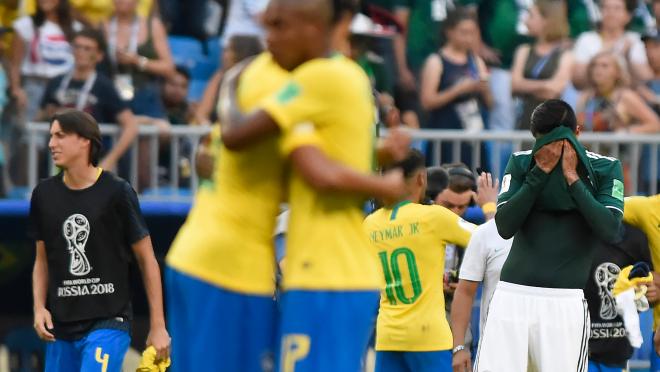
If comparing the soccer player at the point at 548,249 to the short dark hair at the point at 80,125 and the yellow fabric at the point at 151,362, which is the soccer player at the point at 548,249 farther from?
the short dark hair at the point at 80,125

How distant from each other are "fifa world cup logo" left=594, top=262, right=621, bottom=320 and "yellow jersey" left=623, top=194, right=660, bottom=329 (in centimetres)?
27

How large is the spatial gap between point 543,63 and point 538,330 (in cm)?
593

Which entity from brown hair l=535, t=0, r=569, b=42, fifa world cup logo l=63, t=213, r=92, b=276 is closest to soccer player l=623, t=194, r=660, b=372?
fifa world cup logo l=63, t=213, r=92, b=276

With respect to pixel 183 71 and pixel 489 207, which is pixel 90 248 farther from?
pixel 183 71

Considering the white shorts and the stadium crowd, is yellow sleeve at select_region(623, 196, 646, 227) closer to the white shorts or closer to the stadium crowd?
the white shorts

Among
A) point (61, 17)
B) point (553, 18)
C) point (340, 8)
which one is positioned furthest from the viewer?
point (553, 18)

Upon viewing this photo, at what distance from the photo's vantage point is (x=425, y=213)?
29.7ft

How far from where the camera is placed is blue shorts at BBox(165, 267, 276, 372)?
5637 millimetres

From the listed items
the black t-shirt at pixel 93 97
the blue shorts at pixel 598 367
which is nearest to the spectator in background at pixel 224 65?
the black t-shirt at pixel 93 97

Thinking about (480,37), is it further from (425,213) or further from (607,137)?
(425,213)

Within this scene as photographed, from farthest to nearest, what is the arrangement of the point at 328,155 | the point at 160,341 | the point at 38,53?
the point at 38,53 → the point at 160,341 → the point at 328,155

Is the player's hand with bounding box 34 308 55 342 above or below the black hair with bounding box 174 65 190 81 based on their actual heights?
below

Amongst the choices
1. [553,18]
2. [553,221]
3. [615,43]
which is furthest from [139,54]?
[553,221]

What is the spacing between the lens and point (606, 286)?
31.5 feet
